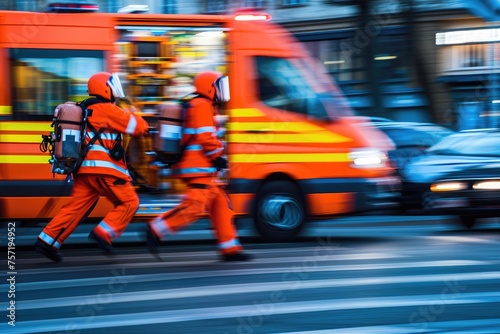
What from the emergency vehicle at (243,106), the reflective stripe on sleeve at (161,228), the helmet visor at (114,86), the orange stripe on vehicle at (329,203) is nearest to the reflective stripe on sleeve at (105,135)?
the helmet visor at (114,86)

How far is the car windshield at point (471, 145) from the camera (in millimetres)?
14320

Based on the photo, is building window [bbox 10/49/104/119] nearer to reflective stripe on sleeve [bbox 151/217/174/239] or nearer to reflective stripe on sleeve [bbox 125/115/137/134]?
reflective stripe on sleeve [bbox 125/115/137/134]

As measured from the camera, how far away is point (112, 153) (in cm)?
984

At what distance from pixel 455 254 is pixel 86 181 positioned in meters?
3.58

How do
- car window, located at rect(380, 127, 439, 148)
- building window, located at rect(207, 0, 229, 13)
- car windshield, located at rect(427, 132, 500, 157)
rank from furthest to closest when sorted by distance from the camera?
building window, located at rect(207, 0, 229, 13) → car window, located at rect(380, 127, 439, 148) → car windshield, located at rect(427, 132, 500, 157)

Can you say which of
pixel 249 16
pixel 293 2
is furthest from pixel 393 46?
pixel 249 16

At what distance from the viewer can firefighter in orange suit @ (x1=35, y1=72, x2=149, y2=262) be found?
31.8 feet

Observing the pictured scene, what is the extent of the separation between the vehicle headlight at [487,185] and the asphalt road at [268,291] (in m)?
1.91

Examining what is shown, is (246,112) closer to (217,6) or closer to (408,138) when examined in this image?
(408,138)

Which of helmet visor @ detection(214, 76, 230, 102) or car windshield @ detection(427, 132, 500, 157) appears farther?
car windshield @ detection(427, 132, 500, 157)

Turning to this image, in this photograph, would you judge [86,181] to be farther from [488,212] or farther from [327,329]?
[488,212]

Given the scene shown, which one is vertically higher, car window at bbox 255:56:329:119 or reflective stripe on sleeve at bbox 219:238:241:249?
car window at bbox 255:56:329:119

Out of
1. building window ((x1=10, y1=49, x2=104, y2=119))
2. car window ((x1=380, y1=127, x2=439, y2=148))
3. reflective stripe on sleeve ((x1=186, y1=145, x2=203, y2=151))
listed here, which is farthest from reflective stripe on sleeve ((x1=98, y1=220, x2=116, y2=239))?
car window ((x1=380, y1=127, x2=439, y2=148))

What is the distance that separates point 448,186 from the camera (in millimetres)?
13516
